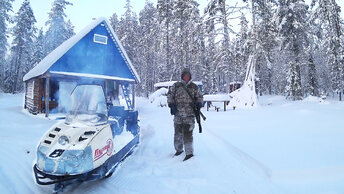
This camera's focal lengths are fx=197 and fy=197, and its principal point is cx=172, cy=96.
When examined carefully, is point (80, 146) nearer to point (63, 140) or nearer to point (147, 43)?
point (63, 140)

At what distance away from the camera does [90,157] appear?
3141mm

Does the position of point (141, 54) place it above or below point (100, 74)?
above

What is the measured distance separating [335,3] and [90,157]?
30310mm

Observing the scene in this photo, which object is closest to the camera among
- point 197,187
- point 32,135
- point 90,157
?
point 90,157

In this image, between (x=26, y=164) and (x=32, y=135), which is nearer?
(x=26, y=164)

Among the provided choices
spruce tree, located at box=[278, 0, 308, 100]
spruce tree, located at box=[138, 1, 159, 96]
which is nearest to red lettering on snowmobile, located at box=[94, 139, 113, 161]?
spruce tree, located at box=[278, 0, 308, 100]

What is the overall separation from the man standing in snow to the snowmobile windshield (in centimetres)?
163

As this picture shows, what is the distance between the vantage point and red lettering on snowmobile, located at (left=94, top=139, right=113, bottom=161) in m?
3.27

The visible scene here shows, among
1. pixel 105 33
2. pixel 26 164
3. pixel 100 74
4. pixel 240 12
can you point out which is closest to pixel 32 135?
pixel 26 164

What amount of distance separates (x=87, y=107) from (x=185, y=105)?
2.23m

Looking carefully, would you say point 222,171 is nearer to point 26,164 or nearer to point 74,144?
point 74,144

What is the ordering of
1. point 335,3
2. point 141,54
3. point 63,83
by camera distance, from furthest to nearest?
point 141,54 → point 335,3 → point 63,83

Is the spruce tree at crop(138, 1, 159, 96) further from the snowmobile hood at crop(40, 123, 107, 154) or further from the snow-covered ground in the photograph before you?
the snowmobile hood at crop(40, 123, 107, 154)

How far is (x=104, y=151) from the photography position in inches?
138
